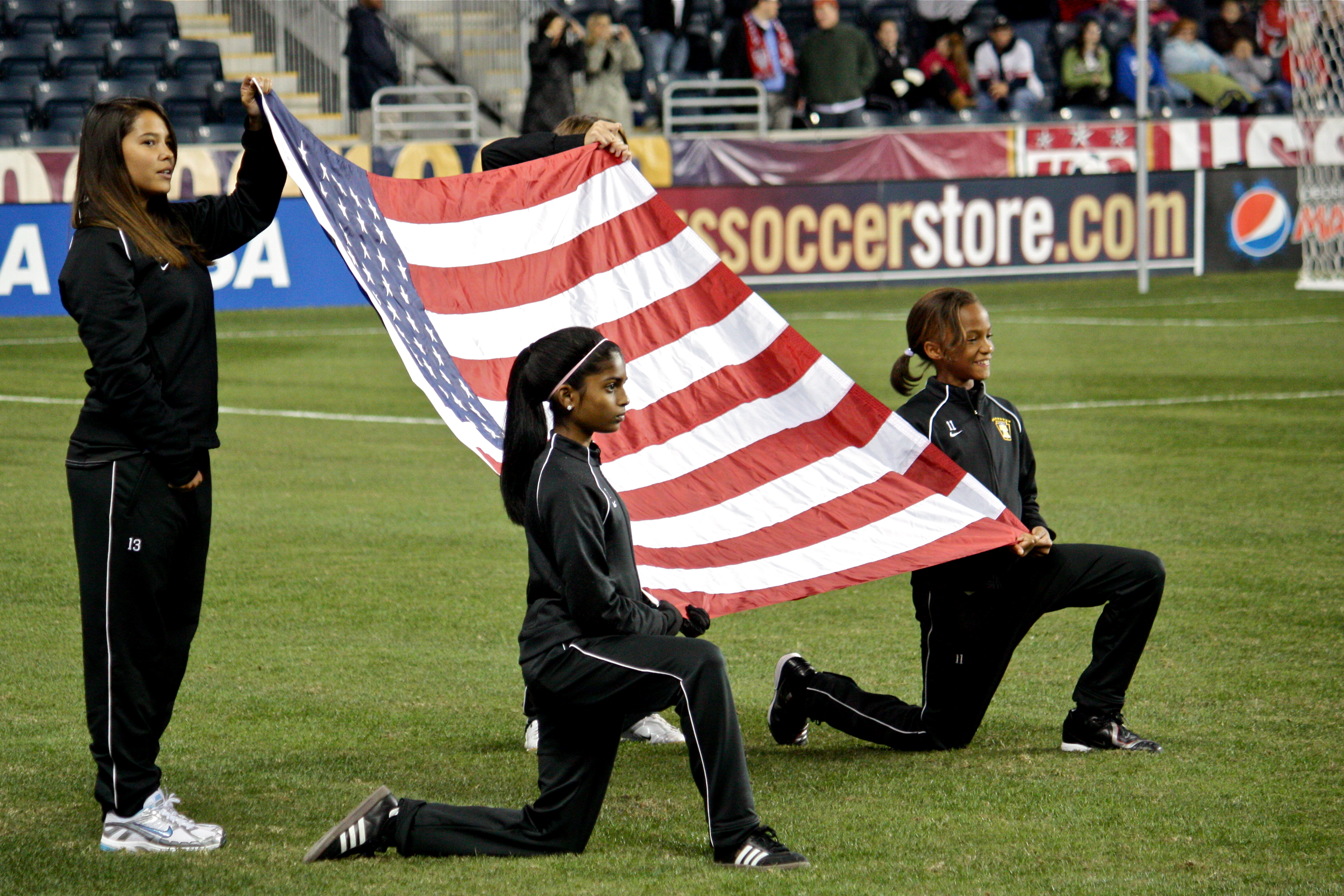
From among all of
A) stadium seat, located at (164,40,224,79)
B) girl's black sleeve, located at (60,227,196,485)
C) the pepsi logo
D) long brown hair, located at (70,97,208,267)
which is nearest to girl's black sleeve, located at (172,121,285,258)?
long brown hair, located at (70,97,208,267)

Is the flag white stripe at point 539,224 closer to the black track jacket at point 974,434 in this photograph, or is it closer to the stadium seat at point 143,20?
the black track jacket at point 974,434

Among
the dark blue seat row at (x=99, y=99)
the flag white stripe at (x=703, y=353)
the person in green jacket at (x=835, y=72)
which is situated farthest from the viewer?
the person in green jacket at (x=835, y=72)

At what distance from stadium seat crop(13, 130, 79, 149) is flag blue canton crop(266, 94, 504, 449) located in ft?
54.9

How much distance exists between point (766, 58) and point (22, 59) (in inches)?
381

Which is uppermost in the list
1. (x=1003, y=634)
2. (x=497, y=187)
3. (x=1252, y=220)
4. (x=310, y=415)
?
(x=497, y=187)

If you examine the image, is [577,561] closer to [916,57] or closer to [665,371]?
[665,371]

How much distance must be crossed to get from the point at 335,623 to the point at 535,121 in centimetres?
1486

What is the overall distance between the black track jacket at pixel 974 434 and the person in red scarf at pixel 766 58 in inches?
714

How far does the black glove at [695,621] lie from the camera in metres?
4.49

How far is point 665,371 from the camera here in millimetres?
6098

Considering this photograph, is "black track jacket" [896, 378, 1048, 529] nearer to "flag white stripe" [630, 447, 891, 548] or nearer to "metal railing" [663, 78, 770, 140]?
"flag white stripe" [630, 447, 891, 548]

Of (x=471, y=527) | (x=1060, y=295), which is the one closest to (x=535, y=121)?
(x=1060, y=295)

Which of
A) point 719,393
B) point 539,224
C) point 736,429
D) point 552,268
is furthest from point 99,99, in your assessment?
point 736,429

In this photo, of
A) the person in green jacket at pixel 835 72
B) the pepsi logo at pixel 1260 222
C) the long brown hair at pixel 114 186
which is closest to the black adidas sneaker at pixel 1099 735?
the long brown hair at pixel 114 186
